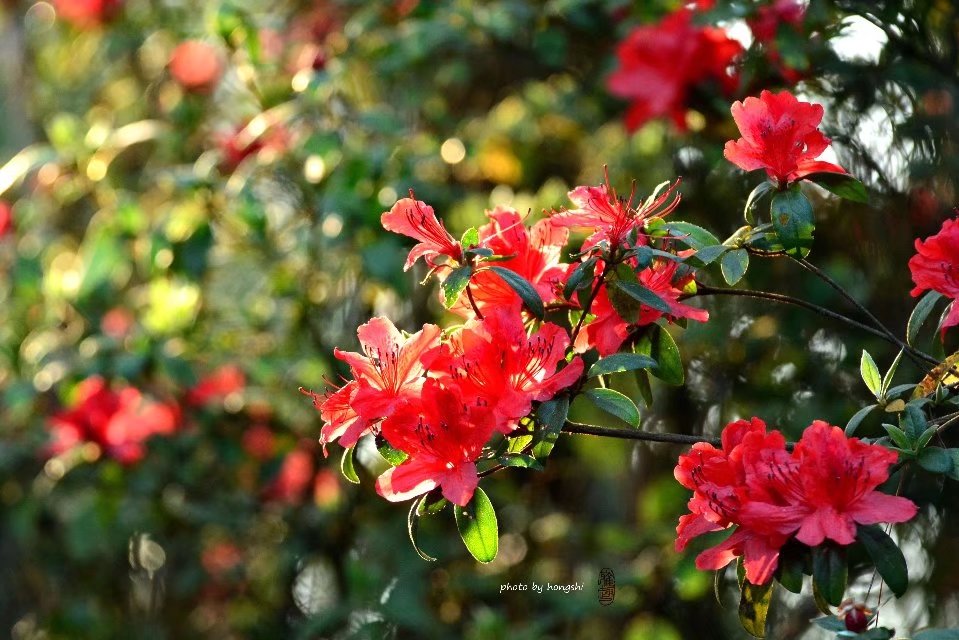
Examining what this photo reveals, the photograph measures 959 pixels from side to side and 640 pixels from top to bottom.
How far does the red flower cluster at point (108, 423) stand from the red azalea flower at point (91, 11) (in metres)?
0.95

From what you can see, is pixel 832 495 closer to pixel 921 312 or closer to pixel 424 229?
pixel 921 312

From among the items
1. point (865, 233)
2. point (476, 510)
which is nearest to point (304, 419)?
point (865, 233)

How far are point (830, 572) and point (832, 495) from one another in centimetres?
5

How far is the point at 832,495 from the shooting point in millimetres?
689

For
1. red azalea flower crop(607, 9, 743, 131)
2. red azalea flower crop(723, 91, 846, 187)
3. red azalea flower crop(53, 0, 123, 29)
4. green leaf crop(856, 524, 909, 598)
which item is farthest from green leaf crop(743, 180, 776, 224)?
red azalea flower crop(53, 0, 123, 29)

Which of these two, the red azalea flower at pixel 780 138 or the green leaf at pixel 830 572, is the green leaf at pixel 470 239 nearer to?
the red azalea flower at pixel 780 138

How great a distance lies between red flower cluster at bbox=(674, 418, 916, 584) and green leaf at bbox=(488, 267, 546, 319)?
0.46 ft

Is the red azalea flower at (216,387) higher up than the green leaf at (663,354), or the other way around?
the green leaf at (663,354)

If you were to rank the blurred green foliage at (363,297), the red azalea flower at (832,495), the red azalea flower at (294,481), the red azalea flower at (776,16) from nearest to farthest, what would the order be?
the red azalea flower at (832,495) < the red azalea flower at (776,16) < the blurred green foliage at (363,297) < the red azalea flower at (294,481)

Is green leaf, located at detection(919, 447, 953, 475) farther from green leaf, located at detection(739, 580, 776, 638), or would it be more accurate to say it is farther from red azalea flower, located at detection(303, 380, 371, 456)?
red azalea flower, located at detection(303, 380, 371, 456)

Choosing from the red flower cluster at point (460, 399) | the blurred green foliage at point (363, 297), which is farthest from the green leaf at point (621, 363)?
the blurred green foliage at point (363, 297)

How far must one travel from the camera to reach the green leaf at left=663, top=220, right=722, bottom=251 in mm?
789

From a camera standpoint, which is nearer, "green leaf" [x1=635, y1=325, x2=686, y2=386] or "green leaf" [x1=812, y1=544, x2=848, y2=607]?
"green leaf" [x1=812, y1=544, x2=848, y2=607]

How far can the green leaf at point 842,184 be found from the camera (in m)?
0.84
